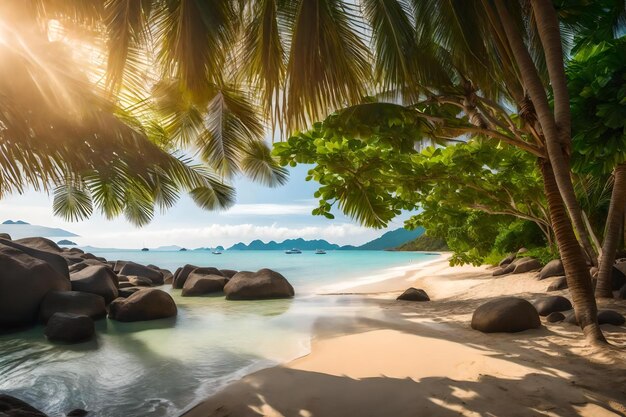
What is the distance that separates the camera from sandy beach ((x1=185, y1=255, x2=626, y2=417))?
2818 mm

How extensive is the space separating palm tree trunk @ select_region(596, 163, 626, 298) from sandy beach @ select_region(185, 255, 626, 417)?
884mm

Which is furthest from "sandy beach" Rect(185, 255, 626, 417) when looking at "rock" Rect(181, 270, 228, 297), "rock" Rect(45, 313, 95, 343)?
"rock" Rect(181, 270, 228, 297)

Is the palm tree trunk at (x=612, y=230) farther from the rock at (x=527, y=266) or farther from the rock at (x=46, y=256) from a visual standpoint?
the rock at (x=46, y=256)

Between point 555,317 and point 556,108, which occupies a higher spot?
point 556,108

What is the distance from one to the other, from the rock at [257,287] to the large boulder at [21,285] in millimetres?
5231

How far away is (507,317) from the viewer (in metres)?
5.28

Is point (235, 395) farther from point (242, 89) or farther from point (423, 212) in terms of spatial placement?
point (423, 212)

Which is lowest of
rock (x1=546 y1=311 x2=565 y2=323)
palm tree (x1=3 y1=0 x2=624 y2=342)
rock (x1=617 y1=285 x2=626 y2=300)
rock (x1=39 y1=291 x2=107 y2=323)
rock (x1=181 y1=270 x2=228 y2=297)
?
rock (x1=181 y1=270 x2=228 y2=297)

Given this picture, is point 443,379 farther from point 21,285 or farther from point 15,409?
point 21,285

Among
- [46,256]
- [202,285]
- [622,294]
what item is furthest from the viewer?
[202,285]

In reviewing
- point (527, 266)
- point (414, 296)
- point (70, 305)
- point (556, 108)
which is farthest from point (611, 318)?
point (70, 305)

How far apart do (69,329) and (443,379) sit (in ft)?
21.2

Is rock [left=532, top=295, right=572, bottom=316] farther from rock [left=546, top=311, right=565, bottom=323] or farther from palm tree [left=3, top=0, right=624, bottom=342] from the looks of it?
palm tree [left=3, top=0, right=624, bottom=342]

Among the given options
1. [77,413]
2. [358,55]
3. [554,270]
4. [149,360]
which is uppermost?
[358,55]
